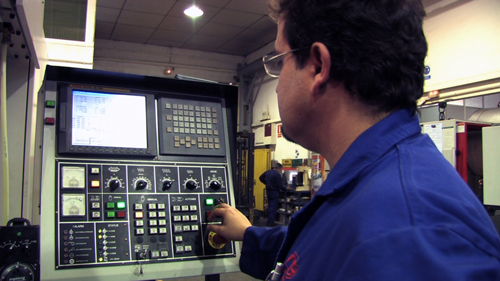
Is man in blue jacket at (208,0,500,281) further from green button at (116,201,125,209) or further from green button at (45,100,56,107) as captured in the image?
green button at (45,100,56,107)

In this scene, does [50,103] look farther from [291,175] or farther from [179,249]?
[291,175]

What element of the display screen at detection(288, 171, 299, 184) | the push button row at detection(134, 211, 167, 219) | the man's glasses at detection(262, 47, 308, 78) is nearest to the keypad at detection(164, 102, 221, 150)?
the push button row at detection(134, 211, 167, 219)

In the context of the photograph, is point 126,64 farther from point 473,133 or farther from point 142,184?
point 142,184

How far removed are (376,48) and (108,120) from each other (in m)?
0.85

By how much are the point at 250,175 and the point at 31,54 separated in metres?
5.29

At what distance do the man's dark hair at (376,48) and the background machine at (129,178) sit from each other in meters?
0.71

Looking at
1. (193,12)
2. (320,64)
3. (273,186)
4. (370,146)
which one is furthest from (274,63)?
(273,186)

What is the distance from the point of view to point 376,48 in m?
0.62

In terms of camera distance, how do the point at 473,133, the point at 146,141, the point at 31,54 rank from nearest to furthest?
the point at 31,54 < the point at 146,141 < the point at 473,133

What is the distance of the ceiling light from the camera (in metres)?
6.35

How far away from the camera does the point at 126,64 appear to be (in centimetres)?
810

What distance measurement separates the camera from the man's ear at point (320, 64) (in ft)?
2.16

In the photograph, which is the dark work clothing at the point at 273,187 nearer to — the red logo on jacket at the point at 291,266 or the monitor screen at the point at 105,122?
the monitor screen at the point at 105,122

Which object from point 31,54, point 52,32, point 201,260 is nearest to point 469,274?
point 201,260
